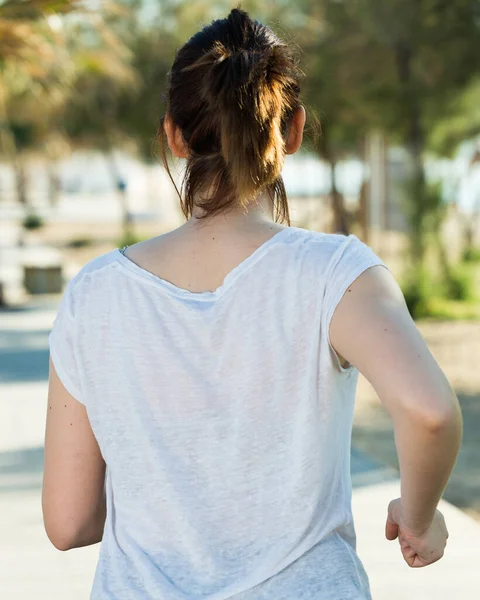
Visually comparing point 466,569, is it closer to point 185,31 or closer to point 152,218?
point 185,31

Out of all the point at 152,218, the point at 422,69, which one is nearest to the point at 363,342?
the point at 422,69

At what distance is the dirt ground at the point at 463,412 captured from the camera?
19.5 feet

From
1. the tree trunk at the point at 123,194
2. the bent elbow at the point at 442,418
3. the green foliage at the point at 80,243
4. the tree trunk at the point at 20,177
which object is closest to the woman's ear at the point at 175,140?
the bent elbow at the point at 442,418

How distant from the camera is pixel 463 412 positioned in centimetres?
793

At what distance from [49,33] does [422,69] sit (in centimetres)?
531

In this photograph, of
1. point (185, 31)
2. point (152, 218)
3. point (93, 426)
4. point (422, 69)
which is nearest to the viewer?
point (93, 426)

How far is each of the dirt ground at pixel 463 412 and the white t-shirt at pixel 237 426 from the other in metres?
4.21

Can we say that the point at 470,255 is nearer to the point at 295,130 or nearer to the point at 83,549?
the point at 83,549

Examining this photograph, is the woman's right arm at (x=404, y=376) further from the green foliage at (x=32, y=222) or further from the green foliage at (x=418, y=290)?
the green foliage at (x=32, y=222)

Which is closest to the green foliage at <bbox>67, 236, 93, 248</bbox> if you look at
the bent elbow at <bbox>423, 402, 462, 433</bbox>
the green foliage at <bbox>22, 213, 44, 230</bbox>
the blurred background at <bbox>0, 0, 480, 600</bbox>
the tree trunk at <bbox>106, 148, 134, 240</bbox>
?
the blurred background at <bbox>0, 0, 480, 600</bbox>

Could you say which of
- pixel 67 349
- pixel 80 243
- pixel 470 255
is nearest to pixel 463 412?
pixel 67 349

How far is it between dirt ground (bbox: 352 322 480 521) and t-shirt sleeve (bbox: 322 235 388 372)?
170 inches

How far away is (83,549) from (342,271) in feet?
10.7

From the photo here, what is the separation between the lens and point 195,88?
1.40 metres
